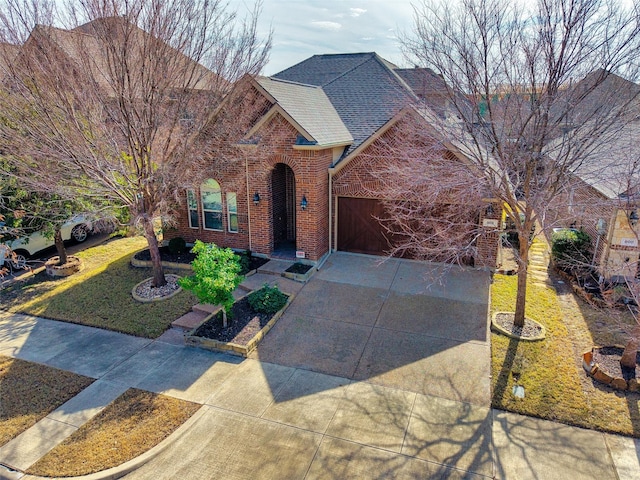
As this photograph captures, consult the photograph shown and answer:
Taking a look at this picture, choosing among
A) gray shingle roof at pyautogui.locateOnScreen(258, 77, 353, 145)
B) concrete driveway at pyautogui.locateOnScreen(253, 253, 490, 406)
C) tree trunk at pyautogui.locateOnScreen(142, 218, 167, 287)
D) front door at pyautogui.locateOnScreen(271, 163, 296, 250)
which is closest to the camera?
concrete driveway at pyautogui.locateOnScreen(253, 253, 490, 406)

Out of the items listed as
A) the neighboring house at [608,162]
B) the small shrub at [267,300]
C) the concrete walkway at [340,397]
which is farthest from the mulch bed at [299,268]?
the neighboring house at [608,162]

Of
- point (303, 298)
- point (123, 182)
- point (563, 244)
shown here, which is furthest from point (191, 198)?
point (563, 244)

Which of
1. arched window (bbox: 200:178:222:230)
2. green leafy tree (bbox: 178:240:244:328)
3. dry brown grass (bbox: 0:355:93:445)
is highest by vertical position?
arched window (bbox: 200:178:222:230)

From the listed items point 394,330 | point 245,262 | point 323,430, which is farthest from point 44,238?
point 323,430

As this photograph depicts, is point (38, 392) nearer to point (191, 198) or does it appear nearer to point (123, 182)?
point (123, 182)

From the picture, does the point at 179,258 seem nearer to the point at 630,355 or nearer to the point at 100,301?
the point at 100,301

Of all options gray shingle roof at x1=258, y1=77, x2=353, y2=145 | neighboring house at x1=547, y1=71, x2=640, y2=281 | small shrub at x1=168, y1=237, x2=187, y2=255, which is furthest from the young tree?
small shrub at x1=168, y1=237, x2=187, y2=255

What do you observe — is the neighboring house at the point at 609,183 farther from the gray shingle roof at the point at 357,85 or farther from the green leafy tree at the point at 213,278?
the green leafy tree at the point at 213,278

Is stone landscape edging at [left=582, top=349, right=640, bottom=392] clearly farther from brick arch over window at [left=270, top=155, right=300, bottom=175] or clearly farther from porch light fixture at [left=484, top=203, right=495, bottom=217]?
brick arch over window at [left=270, top=155, right=300, bottom=175]
